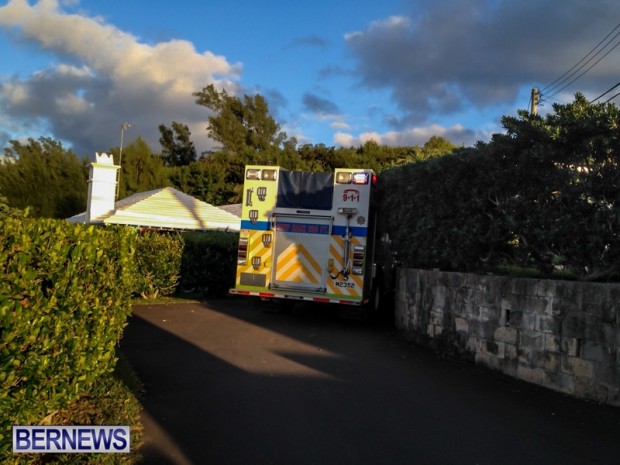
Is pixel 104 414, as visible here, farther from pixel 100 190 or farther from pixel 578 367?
pixel 100 190

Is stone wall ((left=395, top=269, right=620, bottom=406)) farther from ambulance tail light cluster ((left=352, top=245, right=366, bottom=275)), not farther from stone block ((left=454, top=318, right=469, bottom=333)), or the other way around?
ambulance tail light cluster ((left=352, top=245, right=366, bottom=275))

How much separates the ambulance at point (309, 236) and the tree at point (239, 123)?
40344 mm

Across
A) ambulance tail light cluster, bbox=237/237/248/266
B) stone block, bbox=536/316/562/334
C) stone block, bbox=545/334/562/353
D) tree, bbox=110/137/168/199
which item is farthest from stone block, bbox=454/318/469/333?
tree, bbox=110/137/168/199

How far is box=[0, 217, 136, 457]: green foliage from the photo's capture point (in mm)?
3367

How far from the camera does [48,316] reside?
376 cm

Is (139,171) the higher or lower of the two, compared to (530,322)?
higher

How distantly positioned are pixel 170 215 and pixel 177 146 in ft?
131

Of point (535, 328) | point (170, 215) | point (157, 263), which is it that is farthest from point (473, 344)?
point (170, 215)

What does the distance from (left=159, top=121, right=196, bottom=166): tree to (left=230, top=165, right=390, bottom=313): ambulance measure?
45.4 m

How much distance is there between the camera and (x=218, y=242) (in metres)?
15.1

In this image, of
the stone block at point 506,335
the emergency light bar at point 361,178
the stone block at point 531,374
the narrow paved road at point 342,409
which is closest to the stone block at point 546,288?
the stone block at point 506,335

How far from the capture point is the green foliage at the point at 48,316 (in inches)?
133

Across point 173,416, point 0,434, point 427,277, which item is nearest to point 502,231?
point 427,277

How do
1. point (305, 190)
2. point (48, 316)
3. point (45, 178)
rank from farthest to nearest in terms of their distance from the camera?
point (45, 178) < point (305, 190) < point (48, 316)
